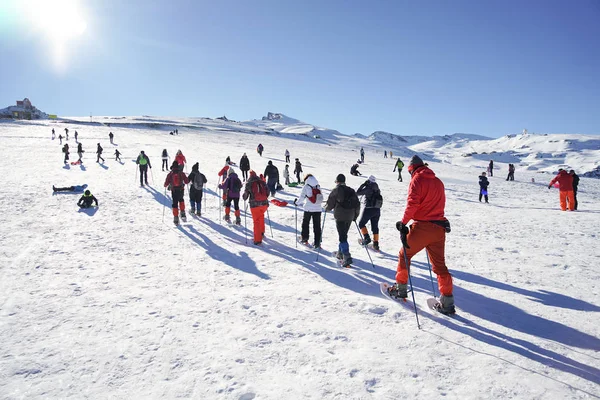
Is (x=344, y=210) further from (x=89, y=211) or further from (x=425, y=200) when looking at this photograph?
(x=89, y=211)

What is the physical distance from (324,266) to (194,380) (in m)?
3.99

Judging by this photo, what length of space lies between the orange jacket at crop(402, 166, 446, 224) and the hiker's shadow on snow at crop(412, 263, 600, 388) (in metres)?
1.48

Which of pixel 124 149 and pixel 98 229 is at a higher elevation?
pixel 124 149

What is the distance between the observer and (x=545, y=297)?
551cm

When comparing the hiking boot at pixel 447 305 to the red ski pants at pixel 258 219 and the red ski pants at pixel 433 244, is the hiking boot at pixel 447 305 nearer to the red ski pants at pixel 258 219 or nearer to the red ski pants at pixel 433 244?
the red ski pants at pixel 433 244

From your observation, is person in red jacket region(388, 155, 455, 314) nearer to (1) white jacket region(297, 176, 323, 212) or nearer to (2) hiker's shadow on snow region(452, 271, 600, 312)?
(2) hiker's shadow on snow region(452, 271, 600, 312)

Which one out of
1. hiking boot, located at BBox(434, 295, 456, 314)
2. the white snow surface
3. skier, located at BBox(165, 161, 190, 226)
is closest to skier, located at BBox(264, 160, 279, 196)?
skier, located at BBox(165, 161, 190, 226)

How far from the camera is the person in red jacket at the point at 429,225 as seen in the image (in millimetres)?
4551

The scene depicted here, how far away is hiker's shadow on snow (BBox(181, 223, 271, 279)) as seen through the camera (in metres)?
6.62

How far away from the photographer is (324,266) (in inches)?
273

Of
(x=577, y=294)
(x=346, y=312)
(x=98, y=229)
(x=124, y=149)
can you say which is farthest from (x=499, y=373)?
(x=124, y=149)

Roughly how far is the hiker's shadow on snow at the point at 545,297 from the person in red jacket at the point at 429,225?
1.95 meters

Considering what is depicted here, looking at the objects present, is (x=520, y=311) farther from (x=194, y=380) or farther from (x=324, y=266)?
(x=194, y=380)

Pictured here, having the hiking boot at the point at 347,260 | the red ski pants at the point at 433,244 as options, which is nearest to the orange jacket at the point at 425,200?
the red ski pants at the point at 433,244
